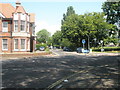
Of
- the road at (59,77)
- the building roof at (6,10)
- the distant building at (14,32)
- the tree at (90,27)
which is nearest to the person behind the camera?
the road at (59,77)

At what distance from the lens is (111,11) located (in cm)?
5416

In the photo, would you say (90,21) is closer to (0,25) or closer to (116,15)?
(116,15)

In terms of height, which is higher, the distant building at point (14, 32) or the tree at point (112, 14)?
the tree at point (112, 14)

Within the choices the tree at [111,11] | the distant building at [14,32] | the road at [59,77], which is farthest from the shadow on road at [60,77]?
the tree at [111,11]

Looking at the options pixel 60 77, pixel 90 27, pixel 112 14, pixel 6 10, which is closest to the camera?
pixel 60 77

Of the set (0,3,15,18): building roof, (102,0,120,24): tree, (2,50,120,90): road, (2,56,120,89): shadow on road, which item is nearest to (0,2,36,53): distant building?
(0,3,15,18): building roof

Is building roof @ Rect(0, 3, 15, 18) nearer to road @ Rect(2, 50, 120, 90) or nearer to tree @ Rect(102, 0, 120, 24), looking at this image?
road @ Rect(2, 50, 120, 90)

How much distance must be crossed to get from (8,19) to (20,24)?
9.51ft

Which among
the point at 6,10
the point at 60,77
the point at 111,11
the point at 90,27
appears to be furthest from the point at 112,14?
the point at 60,77

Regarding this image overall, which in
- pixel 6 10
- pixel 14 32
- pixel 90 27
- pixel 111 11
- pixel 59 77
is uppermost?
Answer: pixel 111 11

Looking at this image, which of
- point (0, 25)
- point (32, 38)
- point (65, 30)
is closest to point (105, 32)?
point (65, 30)

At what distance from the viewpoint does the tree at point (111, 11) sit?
51125 millimetres

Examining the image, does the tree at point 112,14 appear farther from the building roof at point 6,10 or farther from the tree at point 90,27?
the building roof at point 6,10

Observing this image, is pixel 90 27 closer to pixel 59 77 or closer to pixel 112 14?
pixel 112 14
